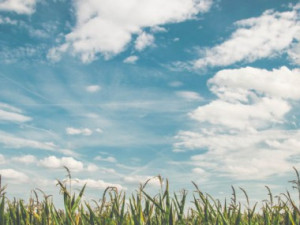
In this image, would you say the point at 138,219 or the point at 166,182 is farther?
the point at 138,219

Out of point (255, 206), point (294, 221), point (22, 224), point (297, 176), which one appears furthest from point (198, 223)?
point (22, 224)

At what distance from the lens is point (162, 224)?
423 centimetres

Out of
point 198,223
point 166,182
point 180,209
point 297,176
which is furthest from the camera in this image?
point 198,223

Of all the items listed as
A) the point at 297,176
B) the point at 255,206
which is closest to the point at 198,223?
the point at 255,206

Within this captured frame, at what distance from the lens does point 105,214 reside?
503 cm

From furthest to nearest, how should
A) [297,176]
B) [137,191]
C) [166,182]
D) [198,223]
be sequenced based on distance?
[198,223]
[137,191]
[166,182]
[297,176]

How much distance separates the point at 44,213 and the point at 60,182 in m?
1.16

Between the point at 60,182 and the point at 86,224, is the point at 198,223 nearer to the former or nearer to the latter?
the point at 86,224

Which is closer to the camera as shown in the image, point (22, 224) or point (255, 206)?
point (255, 206)

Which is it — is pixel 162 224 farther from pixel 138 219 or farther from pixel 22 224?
pixel 22 224

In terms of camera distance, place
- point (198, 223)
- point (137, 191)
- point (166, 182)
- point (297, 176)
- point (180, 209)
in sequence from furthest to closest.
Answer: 1. point (198, 223)
2. point (137, 191)
3. point (180, 209)
4. point (166, 182)
5. point (297, 176)

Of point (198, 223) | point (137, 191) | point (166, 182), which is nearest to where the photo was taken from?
point (166, 182)

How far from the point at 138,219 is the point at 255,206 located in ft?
5.28

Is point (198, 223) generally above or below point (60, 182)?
below
